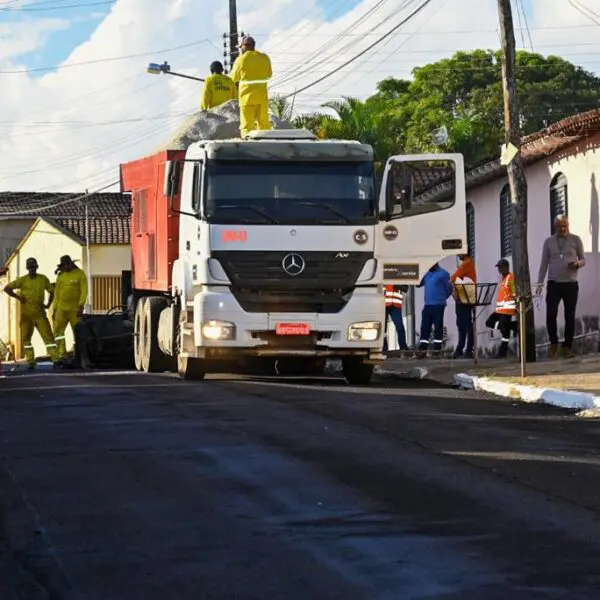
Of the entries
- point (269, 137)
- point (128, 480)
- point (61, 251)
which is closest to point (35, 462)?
point (128, 480)

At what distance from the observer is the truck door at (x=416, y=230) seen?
724 inches

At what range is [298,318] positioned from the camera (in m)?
18.2

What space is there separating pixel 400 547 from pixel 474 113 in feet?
202

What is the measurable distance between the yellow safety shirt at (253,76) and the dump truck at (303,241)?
1.71m

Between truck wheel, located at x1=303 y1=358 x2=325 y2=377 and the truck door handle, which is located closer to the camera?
the truck door handle

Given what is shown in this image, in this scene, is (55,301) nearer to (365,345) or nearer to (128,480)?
(365,345)

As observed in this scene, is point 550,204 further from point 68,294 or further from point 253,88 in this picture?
point 68,294

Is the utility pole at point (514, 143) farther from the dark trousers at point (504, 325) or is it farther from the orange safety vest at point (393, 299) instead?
the orange safety vest at point (393, 299)

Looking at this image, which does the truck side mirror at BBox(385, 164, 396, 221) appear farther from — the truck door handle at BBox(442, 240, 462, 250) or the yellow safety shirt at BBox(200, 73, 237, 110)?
the yellow safety shirt at BBox(200, 73, 237, 110)

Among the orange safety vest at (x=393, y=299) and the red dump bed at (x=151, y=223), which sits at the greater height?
the red dump bed at (x=151, y=223)

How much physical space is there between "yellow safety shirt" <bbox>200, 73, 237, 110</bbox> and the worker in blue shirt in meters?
4.21

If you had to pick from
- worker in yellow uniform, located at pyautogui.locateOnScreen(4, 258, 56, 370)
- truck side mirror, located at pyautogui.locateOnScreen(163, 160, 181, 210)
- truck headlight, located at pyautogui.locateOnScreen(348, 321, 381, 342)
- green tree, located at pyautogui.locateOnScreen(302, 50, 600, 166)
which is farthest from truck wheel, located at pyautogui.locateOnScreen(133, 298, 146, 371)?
green tree, located at pyautogui.locateOnScreen(302, 50, 600, 166)

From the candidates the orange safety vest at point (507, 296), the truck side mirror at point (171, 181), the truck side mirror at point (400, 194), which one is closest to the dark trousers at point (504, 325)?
the orange safety vest at point (507, 296)

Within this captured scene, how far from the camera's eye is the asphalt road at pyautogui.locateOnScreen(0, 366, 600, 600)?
660 cm
